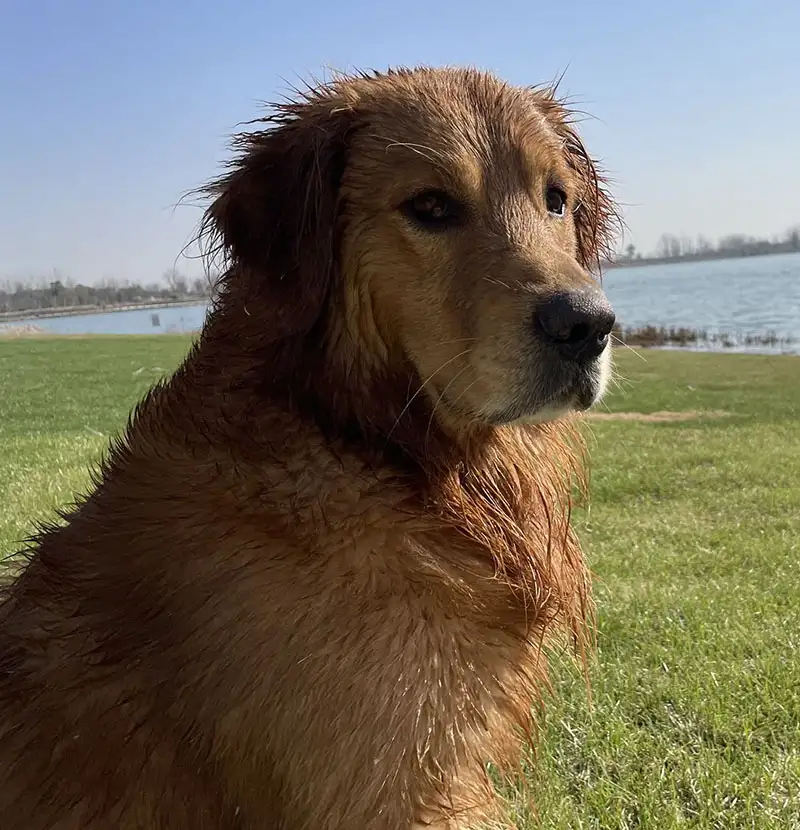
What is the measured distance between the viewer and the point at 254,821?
221 centimetres

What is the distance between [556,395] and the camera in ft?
8.12

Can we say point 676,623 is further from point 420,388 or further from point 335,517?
point 335,517

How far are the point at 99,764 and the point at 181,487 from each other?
29.2 inches

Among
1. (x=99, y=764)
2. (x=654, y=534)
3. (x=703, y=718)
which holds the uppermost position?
(x=99, y=764)

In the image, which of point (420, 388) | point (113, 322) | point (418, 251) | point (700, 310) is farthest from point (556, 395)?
point (113, 322)

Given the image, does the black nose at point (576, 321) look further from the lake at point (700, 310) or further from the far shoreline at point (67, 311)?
the far shoreline at point (67, 311)

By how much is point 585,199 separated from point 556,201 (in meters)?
0.35

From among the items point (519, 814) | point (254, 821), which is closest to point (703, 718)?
point (519, 814)

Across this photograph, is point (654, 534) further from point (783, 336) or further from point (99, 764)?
point (783, 336)

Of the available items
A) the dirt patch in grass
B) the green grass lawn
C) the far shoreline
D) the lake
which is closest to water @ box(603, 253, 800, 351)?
the lake

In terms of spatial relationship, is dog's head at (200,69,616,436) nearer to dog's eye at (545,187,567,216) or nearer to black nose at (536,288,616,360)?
black nose at (536,288,616,360)

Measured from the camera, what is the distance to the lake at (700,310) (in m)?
49.0

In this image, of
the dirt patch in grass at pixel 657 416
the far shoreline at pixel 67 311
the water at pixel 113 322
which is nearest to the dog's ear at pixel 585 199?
the dirt patch in grass at pixel 657 416

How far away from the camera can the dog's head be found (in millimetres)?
2422
